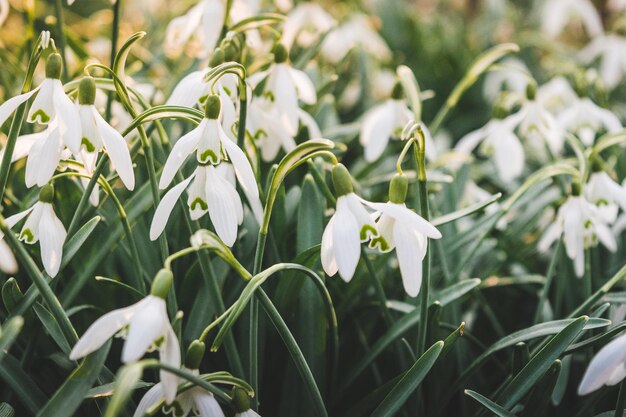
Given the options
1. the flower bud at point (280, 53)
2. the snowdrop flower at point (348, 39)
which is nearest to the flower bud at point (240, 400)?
the flower bud at point (280, 53)

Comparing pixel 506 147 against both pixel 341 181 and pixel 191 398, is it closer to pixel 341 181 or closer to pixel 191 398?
pixel 341 181

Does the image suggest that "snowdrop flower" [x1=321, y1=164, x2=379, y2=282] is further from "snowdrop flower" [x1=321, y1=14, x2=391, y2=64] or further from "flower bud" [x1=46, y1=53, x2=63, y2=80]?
"snowdrop flower" [x1=321, y1=14, x2=391, y2=64]

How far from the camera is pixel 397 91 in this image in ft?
Answer: 4.99

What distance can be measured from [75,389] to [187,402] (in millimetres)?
150

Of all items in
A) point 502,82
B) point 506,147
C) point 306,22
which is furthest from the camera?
point 502,82

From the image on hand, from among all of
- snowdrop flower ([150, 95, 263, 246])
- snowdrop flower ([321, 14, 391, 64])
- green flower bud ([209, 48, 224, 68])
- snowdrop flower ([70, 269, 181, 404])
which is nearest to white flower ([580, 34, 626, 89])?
snowdrop flower ([321, 14, 391, 64])

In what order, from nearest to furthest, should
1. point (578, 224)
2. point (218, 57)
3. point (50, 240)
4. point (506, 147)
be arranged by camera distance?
1. point (50, 240)
2. point (218, 57)
3. point (578, 224)
4. point (506, 147)

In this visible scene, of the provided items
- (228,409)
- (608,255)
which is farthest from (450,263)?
(228,409)

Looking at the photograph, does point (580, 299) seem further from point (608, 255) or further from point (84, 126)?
point (84, 126)

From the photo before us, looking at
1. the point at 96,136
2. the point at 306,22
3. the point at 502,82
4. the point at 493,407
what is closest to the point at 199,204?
the point at 96,136

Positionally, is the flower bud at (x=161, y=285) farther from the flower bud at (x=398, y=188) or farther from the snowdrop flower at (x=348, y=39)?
the snowdrop flower at (x=348, y=39)

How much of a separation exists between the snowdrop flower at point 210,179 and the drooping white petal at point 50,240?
16 centimetres

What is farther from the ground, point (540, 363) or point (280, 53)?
point (280, 53)

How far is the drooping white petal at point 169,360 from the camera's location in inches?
33.9
